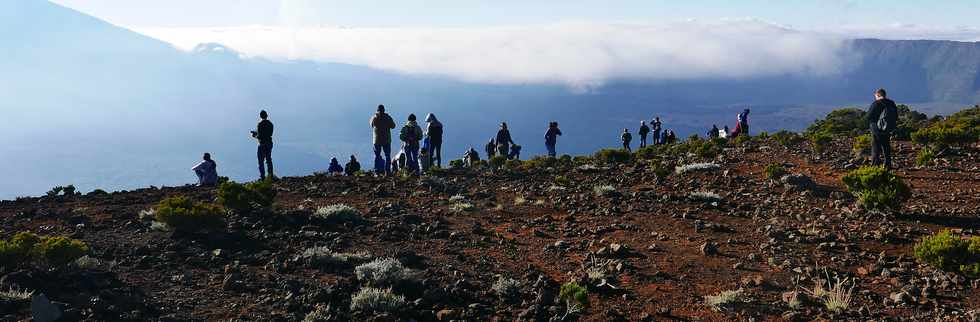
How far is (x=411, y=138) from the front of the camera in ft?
60.7

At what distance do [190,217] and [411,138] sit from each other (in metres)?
8.84

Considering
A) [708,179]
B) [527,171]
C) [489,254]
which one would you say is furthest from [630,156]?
[489,254]

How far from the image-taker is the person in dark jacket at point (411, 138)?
18.4 meters

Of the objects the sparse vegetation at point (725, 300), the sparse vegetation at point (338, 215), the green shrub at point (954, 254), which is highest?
the sparse vegetation at point (338, 215)

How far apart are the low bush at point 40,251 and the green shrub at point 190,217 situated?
1.83 meters

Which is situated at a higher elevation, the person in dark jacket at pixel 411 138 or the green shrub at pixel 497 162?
the person in dark jacket at pixel 411 138

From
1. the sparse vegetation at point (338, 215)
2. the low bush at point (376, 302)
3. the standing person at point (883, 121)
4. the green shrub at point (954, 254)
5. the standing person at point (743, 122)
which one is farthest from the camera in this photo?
the standing person at point (743, 122)

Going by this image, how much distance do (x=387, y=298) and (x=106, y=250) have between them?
469 centimetres

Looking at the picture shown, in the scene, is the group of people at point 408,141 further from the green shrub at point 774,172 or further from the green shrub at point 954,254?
the green shrub at point 954,254

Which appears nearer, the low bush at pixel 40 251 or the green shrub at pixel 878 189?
the low bush at pixel 40 251

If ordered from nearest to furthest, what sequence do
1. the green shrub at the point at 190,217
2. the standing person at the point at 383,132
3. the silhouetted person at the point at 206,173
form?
the green shrub at the point at 190,217 < the silhouetted person at the point at 206,173 < the standing person at the point at 383,132

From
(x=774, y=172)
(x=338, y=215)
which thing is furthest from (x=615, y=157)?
(x=338, y=215)

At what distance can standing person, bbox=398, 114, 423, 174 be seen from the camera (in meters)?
18.4

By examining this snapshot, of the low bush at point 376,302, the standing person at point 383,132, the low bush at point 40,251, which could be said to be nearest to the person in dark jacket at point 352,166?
the standing person at point 383,132
